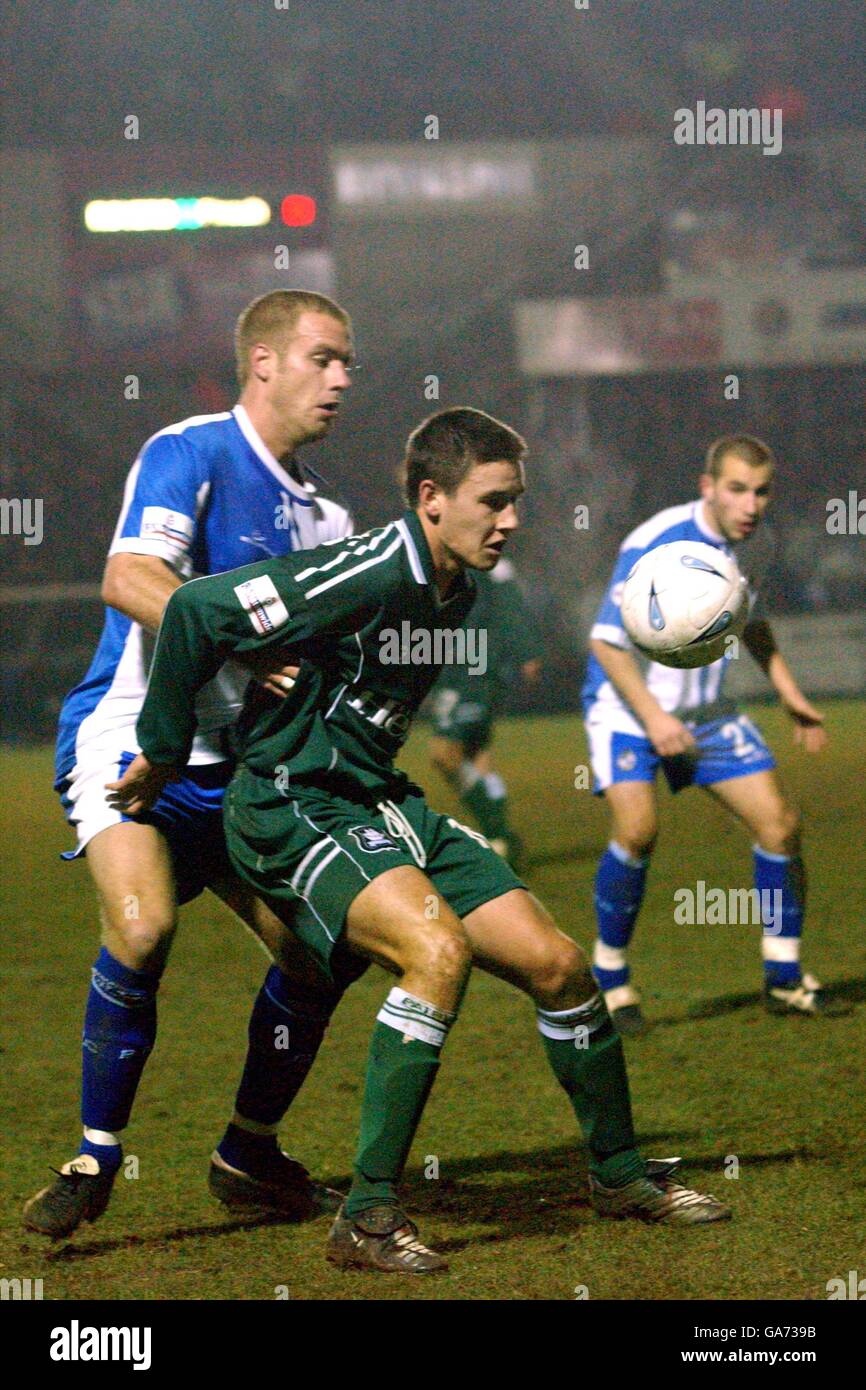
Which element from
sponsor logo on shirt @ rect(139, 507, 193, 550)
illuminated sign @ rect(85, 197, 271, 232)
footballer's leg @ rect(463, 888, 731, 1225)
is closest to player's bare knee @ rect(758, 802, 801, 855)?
footballer's leg @ rect(463, 888, 731, 1225)

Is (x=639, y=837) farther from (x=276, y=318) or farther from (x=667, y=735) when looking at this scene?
(x=276, y=318)

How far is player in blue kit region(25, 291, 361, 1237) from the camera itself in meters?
3.86

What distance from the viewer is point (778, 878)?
6.20 m

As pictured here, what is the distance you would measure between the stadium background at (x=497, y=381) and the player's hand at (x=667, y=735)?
3.09 ft

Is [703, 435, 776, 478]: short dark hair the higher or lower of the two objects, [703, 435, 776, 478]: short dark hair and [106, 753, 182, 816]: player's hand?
the higher

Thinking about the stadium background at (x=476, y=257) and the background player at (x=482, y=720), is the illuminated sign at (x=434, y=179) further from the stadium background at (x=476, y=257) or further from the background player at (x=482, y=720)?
the background player at (x=482, y=720)

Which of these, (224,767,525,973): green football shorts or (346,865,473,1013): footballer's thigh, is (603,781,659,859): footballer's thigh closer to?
(224,767,525,973): green football shorts

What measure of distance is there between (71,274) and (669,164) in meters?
10.2

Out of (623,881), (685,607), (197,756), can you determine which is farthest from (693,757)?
(197,756)

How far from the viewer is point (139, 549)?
3934 mm

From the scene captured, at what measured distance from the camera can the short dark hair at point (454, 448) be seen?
374 centimetres

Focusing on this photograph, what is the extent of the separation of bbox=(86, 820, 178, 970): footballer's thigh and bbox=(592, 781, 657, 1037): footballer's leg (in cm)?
262

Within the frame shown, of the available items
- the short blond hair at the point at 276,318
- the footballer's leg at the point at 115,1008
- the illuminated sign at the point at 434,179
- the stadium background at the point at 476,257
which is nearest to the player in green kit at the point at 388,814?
the footballer's leg at the point at 115,1008

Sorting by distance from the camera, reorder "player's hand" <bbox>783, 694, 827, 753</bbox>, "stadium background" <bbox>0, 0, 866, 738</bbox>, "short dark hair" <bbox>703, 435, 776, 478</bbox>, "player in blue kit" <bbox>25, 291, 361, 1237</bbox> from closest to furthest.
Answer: "player in blue kit" <bbox>25, 291, 361, 1237</bbox>
"short dark hair" <bbox>703, 435, 776, 478</bbox>
"player's hand" <bbox>783, 694, 827, 753</bbox>
"stadium background" <bbox>0, 0, 866, 738</bbox>
